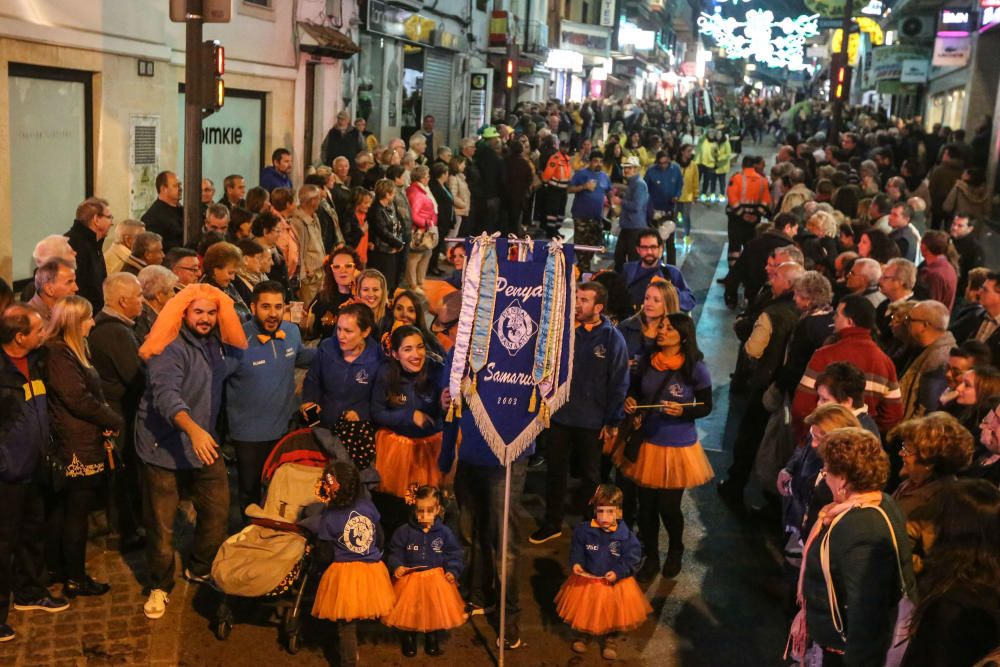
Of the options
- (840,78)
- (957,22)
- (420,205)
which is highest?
(957,22)

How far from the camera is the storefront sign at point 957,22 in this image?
980 inches

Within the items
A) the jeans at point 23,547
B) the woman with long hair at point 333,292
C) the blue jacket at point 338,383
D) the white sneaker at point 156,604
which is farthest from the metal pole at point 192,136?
the white sneaker at point 156,604

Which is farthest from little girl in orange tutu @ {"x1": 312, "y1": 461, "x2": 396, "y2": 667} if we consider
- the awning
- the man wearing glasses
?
the awning

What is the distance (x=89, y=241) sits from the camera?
9242mm

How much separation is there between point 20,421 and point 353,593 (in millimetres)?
1968

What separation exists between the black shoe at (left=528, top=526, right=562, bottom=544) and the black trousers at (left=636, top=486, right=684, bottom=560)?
684 mm

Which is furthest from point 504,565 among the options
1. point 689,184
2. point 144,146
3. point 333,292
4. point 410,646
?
point 689,184

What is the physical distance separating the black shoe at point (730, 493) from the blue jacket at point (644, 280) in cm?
167

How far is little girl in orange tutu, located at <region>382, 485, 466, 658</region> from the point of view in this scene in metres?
5.83

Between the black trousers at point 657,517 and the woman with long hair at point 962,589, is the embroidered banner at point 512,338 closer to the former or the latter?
the black trousers at point 657,517

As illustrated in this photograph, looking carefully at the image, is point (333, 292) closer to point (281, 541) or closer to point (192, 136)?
point (192, 136)

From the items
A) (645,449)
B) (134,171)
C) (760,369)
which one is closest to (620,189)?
(134,171)

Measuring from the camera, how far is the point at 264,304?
6547 millimetres

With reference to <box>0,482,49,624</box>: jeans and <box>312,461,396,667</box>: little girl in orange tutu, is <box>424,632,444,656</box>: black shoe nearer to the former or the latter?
<box>312,461,396,667</box>: little girl in orange tutu
